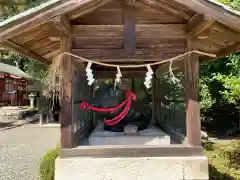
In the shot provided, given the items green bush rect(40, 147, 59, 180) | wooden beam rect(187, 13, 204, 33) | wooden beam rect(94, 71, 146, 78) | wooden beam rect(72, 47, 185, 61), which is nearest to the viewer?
wooden beam rect(187, 13, 204, 33)

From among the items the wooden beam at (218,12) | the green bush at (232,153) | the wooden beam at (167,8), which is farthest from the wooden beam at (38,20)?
the green bush at (232,153)

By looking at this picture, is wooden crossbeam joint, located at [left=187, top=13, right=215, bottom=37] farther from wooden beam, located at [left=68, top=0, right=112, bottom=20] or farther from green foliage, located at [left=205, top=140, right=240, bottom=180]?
green foliage, located at [left=205, top=140, right=240, bottom=180]

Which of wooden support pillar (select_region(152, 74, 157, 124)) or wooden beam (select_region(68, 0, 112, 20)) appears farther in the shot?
wooden support pillar (select_region(152, 74, 157, 124))

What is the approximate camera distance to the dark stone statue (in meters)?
5.05

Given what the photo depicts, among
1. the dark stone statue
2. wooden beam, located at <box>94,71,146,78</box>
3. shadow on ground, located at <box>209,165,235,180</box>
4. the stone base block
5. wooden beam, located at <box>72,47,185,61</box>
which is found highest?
wooden beam, located at <box>72,47,185,61</box>

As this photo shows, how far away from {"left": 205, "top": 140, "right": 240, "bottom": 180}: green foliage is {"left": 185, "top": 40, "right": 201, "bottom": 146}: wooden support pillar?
9.21 ft

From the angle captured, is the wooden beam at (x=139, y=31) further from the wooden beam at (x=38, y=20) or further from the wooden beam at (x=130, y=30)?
the wooden beam at (x=38, y=20)

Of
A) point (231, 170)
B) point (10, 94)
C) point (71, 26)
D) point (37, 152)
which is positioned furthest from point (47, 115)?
point (71, 26)

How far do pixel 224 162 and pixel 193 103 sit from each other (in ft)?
14.4

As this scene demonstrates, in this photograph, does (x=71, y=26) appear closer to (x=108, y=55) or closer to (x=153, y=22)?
(x=108, y=55)

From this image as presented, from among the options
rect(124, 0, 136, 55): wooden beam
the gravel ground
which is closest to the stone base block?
rect(124, 0, 136, 55): wooden beam

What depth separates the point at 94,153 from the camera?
3.61 metres

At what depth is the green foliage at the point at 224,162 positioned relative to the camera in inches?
249

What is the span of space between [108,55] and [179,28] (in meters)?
0.94
